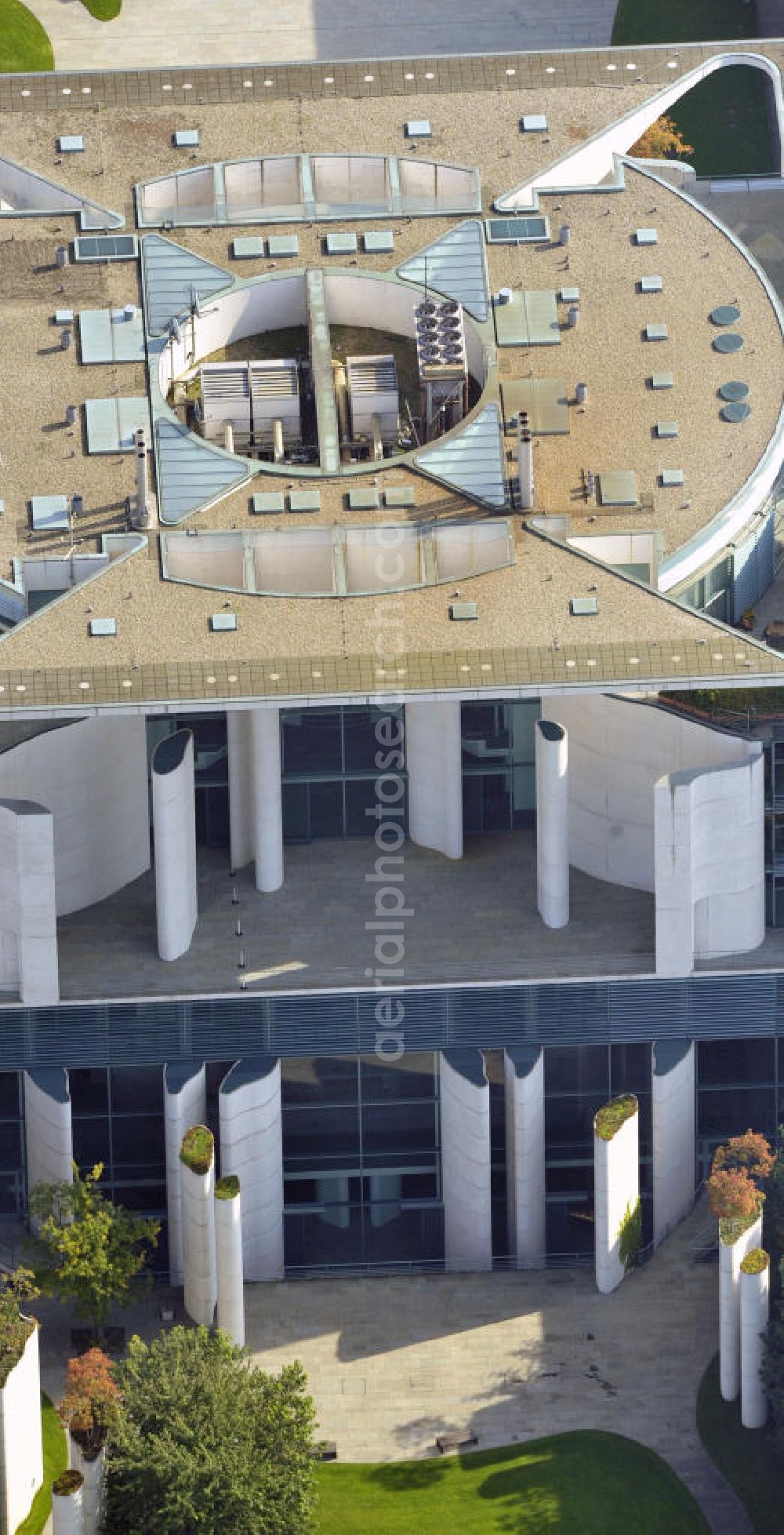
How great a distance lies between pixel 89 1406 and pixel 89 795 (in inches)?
1002

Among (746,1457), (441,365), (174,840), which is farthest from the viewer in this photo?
(441,365)

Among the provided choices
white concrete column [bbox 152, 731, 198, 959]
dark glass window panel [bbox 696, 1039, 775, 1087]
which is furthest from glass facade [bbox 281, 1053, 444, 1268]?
dark glass window panel [bbox 696, 1039, 775, 1087]

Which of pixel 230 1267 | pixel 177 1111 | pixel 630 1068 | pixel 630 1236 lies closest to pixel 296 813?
pixel 177 1111

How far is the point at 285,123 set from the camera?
617 feet

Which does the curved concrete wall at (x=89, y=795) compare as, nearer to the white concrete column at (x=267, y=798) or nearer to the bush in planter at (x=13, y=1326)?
the white concrete column at (x=267, y=798)

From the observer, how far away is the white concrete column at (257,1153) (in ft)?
548

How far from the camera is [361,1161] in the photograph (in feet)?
561

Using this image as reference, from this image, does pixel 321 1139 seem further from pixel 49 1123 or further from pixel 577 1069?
pixel 49 1123

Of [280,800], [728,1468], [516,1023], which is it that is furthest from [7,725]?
[728,1468]

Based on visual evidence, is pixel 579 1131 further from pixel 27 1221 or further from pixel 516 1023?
pixel 27 1221

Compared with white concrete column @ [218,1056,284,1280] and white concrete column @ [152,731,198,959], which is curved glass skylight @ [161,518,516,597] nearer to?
white concrete column @ [152,731,198,959]

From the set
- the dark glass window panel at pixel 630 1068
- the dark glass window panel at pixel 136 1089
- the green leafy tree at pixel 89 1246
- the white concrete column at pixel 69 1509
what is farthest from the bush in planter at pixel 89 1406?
the dark glass window panel at pixel 630 1068

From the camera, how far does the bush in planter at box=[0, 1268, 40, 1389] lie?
156 meters

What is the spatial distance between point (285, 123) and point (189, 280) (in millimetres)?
11252
